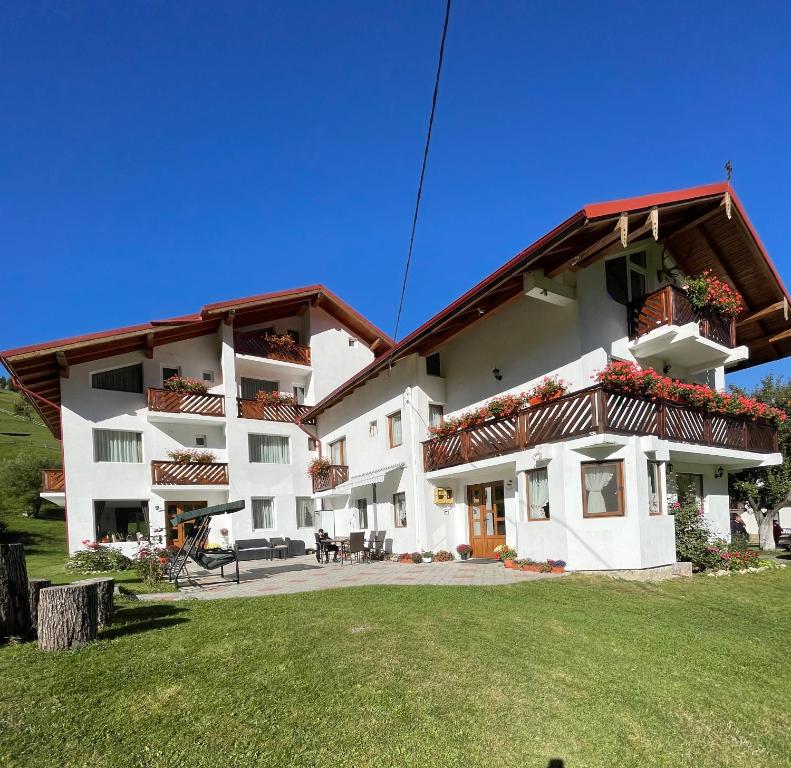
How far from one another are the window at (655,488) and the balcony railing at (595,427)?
71 centimetres

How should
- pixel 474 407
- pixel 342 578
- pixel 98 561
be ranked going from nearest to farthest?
pixel 342 578
pixel 474 407
pixel 98 561

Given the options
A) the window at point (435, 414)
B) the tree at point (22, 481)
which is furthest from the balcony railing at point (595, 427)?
the tree at point (22, 481)

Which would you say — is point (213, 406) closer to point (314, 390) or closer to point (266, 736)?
point (314, 390)

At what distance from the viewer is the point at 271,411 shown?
2411cm

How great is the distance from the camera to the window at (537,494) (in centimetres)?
1320

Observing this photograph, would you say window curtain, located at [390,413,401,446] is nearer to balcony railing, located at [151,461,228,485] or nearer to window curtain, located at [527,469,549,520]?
window curtain, located at [527,469,549,520]

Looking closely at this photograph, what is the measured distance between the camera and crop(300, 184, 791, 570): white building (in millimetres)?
11906

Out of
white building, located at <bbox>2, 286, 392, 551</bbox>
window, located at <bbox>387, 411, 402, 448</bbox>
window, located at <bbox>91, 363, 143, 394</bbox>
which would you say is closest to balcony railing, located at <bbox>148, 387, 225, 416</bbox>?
white building, located at <bbox>2, 286, 392, 551</bbox>

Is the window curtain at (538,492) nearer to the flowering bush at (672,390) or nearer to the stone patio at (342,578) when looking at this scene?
the stone patio at (342,578)

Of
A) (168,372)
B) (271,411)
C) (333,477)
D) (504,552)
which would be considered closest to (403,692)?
(504,552)

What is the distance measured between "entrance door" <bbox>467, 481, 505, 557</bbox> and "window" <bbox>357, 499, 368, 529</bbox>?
509cm

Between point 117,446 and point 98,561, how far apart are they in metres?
4.88

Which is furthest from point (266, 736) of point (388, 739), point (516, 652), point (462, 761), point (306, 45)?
point (306, 45)

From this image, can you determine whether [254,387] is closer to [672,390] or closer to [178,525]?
[178,525]
